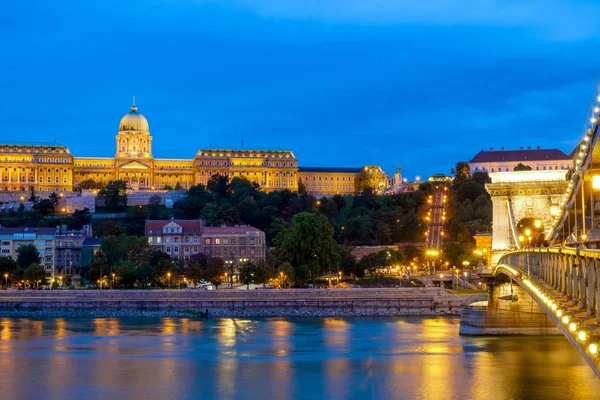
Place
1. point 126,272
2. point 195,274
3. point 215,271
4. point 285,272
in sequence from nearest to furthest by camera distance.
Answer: point 126,272
point 285,272
point 195,274
point 215,271

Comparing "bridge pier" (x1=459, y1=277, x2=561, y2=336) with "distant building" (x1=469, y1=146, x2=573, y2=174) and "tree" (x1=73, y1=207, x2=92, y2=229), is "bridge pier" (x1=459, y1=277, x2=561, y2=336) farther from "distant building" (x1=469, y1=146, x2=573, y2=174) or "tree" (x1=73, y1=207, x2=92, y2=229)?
"distant building" (x1=469, y1=146, x2=573, y2=174)

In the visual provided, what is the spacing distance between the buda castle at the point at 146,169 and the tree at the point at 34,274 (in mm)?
52718

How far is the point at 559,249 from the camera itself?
12.6 m

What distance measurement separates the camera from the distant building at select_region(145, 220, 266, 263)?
64.9 metres

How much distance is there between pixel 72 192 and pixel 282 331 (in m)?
70.0

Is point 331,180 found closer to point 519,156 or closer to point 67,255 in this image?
point 519,156

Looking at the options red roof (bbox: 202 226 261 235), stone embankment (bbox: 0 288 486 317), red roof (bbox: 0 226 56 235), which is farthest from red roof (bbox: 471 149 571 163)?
stone embankment (bbox: 0 288 486 317)

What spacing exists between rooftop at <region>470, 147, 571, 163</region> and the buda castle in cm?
1615

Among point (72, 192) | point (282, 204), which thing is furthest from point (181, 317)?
point (72, 192)

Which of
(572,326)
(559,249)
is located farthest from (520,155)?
(572,326)

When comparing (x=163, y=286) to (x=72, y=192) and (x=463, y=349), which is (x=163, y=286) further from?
(x=72, y=192)

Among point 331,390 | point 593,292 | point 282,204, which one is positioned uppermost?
point 282,204

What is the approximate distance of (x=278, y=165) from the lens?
114 meters

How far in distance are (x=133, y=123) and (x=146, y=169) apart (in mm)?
8314
